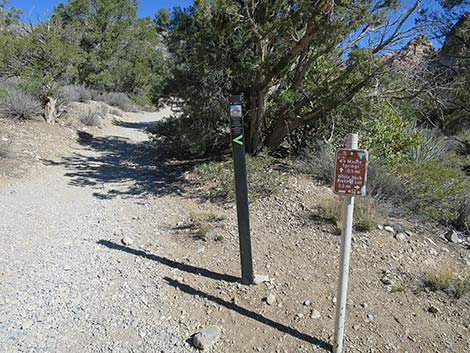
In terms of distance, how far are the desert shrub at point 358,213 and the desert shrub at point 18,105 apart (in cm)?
850

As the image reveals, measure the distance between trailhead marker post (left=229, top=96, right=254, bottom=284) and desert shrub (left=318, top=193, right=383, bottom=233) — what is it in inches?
58.5

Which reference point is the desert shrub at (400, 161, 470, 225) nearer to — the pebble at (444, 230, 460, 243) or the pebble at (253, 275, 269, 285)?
the pebble at (444, 230, 460, 243)

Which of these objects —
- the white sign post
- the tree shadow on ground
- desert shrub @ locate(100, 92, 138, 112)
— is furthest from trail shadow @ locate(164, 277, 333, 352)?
desert shrub @ locate(100, 92, 138, 112)

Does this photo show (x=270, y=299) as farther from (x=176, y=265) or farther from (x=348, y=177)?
(x=348, y=177)

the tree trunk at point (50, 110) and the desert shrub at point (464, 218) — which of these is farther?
the tree trunk at point (50, 110)

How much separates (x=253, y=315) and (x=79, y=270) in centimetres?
187

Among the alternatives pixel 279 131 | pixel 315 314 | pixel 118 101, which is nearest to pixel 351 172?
pixel 315 314

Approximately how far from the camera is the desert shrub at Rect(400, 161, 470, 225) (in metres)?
4.61

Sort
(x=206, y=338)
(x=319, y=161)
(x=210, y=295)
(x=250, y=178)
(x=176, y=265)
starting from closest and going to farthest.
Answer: (x=206, y=338) → (x=210, y=295) → (x=176, y=265) → (x=250, y=178) → (x=319, y=161)

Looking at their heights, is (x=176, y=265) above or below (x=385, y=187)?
below

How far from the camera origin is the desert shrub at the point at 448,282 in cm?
323

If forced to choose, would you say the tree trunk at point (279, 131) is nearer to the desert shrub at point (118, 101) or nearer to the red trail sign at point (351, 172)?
the red trail sign at point (351, 172)

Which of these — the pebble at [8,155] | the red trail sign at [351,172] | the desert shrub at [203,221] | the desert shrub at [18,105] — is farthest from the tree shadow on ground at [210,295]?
the desert shrub at [18,105]

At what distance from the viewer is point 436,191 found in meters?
4.90
